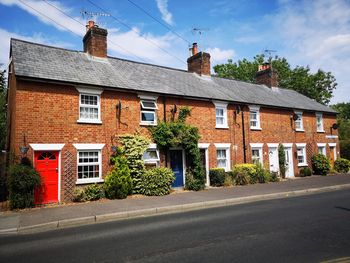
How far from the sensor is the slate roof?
46.7 ft

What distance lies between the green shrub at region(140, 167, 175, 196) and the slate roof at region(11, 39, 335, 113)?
16.0ft

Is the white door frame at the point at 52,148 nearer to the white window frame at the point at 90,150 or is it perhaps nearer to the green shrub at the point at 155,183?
the white window frame at the point at 90,150

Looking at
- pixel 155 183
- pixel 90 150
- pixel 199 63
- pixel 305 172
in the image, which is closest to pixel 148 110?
pixel 90 150

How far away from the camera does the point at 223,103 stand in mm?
19953

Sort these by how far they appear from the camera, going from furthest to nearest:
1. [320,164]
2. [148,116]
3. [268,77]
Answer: [268,77] → [320,164] → [148,116]

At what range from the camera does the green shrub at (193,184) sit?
1625 centimetres

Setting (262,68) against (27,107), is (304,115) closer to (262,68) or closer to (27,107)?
(262,68)

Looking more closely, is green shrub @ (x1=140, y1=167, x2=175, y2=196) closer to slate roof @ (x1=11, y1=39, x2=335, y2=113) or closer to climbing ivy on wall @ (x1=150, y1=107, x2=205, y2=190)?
climbing ivy on wall @ (x1=150, y1=107, x2=205, y2=190)

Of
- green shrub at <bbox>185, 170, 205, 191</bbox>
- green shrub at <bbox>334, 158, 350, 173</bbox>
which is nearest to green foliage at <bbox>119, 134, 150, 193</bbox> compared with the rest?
green shrub at <bbox>185, 170, 205, 191</bbox>

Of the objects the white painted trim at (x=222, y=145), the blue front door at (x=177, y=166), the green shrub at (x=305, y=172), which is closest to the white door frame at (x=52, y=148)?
the blue front door at (x=177, y=166)

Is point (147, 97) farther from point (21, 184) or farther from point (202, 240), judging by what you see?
point (202, 240)

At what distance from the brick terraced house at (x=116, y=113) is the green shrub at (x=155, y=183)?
1.46 metres

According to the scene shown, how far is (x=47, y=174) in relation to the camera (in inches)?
515

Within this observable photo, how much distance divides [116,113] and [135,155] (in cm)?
254
